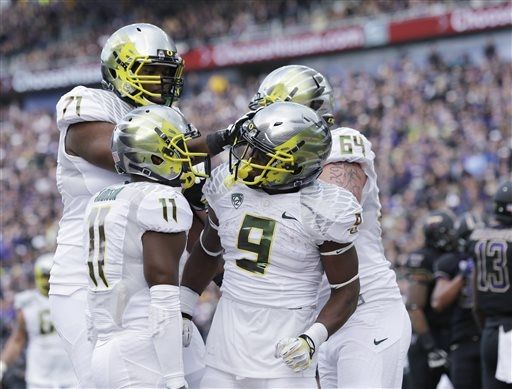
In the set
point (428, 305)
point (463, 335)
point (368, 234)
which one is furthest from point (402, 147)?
point (368, 234)

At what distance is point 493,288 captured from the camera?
6328mm

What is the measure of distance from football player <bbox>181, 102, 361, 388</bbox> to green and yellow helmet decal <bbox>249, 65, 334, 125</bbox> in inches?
22.7

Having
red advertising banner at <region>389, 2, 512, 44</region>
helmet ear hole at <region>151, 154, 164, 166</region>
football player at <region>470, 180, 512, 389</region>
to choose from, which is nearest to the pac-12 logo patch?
helmet ear hole at <region>151, 154, 164, 166</region>

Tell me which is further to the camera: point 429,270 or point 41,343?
point 41,343

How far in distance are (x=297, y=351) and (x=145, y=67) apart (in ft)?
5.22

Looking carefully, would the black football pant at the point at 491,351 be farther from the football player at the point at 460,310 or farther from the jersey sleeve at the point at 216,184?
the jersey sleeve at the point at 216,184

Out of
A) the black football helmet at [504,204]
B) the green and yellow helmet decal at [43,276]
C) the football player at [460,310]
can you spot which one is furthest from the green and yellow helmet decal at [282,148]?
the green and yellow helmet decal at [43,276]

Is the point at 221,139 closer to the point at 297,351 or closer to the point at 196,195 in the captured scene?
the point at 196,195

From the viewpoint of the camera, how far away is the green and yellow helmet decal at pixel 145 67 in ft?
15.1

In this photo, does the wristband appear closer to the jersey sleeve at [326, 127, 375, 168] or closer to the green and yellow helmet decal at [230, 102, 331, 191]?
the green and yellow helmet decal at [230, 102, 331, 191]

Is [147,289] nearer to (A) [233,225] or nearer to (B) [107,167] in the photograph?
(A) [233,225]

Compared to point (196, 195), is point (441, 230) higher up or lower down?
lower down

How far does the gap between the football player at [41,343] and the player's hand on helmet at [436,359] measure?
Result: 2.68m

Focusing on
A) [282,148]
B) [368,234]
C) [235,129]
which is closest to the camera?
[282,148]
